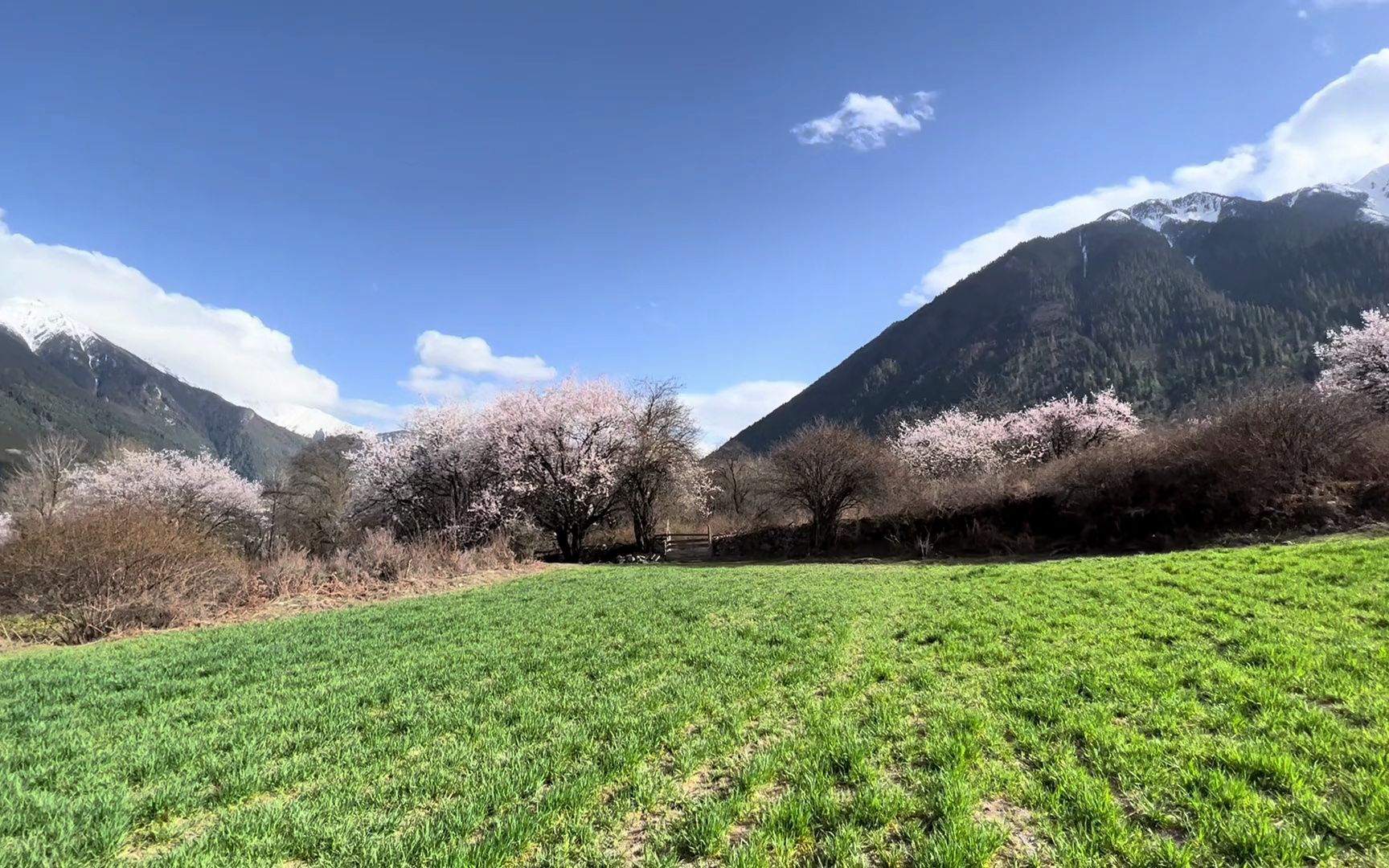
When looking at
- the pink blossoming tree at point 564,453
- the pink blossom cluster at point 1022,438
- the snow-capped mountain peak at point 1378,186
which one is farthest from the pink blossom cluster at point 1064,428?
the snow-capped mountain peak at point 1378,186

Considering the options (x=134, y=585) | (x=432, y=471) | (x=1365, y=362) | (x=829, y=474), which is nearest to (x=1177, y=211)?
(x=1365, y=362)

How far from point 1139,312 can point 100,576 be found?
116m

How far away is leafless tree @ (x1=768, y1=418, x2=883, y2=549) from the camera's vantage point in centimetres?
2659

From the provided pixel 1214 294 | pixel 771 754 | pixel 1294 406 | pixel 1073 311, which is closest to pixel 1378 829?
pixel 771 754

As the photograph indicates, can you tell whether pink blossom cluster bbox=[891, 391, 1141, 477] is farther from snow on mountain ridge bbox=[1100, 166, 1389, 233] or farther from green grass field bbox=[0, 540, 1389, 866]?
snow on mountain ridge bbox=[1100, 166, 1389, 233]

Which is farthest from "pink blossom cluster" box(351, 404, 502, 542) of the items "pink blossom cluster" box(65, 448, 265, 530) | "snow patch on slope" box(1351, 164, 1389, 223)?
"snow patch on slope" box(1351, 164, 1389, 223)

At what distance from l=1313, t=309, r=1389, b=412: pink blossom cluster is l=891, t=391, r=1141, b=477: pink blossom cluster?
311 inches

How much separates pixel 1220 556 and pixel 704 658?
10.5m

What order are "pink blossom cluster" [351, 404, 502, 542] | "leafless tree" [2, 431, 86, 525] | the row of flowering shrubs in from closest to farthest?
the row of flowering shrubs < "pink blossom cluster" [351, 404, 502, 542] < "leafless tree" [2, 431, 86, 525]

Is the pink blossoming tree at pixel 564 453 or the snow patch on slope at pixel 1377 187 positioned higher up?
the snow patch on slope at pixel 1377 187

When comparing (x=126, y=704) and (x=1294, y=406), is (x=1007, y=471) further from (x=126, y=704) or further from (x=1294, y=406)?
(x=126, y=704)

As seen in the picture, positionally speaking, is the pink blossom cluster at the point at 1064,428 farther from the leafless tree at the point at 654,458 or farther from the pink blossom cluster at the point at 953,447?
the leafless tree at the point at 654,458

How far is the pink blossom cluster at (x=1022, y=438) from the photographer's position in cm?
3156

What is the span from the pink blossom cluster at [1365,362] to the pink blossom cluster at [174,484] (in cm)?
5662
